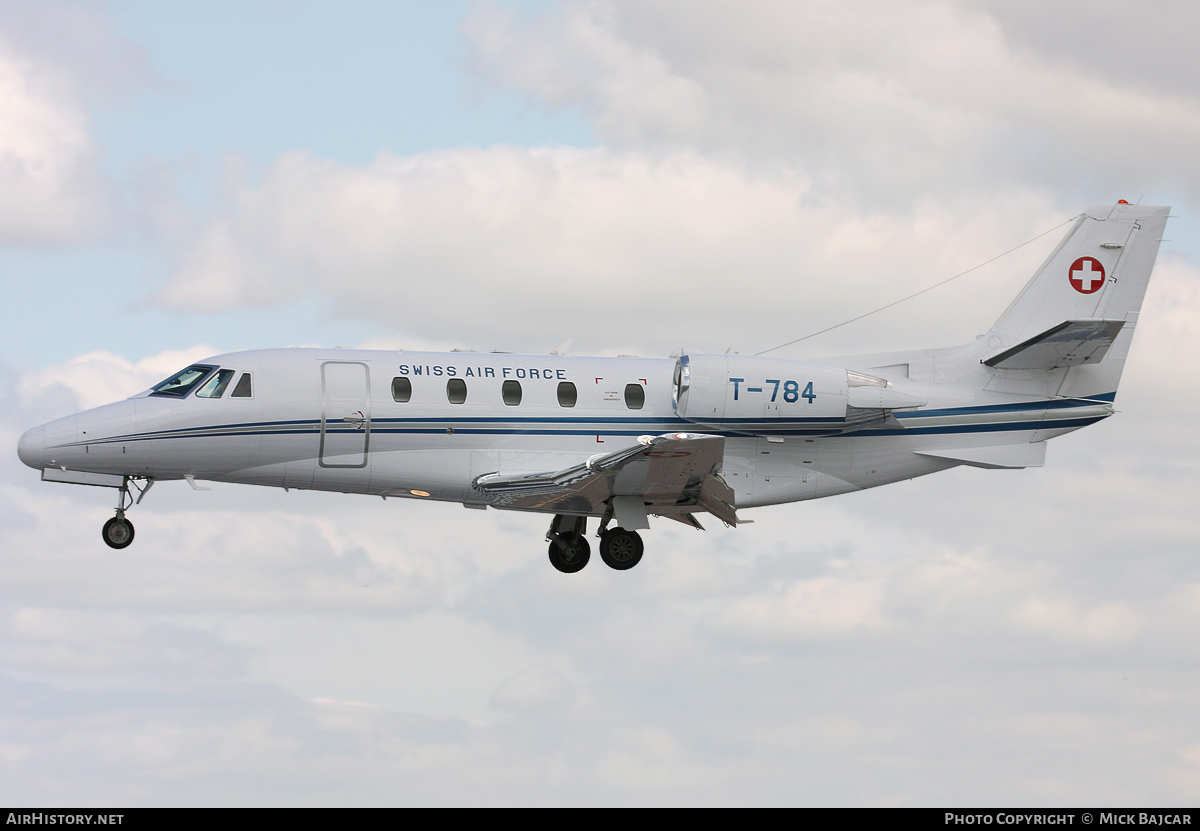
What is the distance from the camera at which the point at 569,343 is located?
2569 centimetres

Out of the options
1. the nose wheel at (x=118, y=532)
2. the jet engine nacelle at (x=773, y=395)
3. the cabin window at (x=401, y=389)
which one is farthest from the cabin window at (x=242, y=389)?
the jet engine nacelle at (x=773, y=395)

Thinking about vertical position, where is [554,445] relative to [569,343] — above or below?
below

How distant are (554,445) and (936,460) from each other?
7.21 m

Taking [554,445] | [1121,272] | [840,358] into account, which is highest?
[1121,272]

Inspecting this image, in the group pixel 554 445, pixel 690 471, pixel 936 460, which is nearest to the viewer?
pixel 690 471

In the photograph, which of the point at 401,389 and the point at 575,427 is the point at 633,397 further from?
the point at 401,389

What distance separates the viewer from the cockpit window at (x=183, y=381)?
77.4 feet

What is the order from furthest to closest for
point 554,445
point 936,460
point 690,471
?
point 936,460 → point 554,445 → point 690,471

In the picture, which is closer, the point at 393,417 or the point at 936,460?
the point at 393,417

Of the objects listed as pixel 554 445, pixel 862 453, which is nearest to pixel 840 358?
pixel 862 453

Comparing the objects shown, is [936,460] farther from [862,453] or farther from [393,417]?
[393,417]

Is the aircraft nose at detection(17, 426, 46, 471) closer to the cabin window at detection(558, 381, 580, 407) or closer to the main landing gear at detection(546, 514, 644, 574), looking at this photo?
the cabin window at detection(558, 381, 580, 407)

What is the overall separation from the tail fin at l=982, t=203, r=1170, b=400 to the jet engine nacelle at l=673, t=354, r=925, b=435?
10.0 feet

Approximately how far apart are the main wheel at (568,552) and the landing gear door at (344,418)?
4593mm
